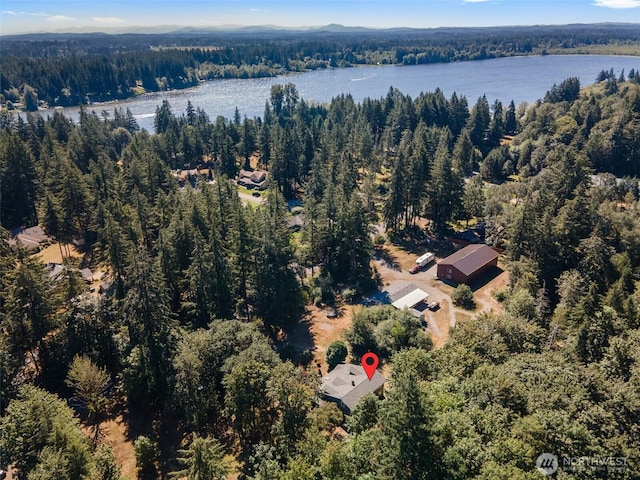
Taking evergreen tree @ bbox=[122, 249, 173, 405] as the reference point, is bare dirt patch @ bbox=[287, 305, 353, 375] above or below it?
below

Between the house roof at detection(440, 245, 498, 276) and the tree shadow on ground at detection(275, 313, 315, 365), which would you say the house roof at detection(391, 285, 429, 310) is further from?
the tree shadow on ground at detection(275, 313, 315, 365)

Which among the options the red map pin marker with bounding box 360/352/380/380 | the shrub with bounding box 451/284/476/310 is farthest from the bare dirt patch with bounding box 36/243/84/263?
the shrub with bounding box 451/284/476/310

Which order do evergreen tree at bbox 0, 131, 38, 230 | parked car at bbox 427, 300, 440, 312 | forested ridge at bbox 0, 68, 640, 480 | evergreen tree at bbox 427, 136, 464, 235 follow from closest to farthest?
forested ridge at bbox 0, 68, 640, 480 → parked car at bbox 427, 300, 440, 312 → evergreen tree at bbox 427, 136, 464, 235 → evergreen tree at bbox 0, 131, 38, 230

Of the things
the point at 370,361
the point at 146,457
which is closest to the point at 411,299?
the point at 370,361

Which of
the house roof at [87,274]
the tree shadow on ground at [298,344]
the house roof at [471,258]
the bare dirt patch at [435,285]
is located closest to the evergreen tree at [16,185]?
the house roof at [87,274]

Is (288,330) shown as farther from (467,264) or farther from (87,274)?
(87,274)

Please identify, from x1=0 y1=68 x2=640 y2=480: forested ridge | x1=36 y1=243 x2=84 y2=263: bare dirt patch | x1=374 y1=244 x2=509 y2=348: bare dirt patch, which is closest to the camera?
x1=0 y1=68 x2=640 y2=480: forested ridge

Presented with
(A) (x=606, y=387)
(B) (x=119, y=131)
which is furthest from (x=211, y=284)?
(B) (x=119, y=131)
